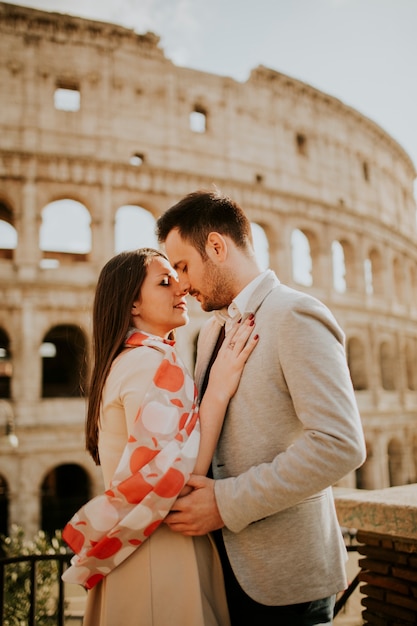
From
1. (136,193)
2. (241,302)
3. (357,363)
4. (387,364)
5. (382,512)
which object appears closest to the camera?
(241,302)

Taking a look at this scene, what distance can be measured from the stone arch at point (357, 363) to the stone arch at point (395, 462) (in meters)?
2.70

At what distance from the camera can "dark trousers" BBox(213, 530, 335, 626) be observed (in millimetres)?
1684

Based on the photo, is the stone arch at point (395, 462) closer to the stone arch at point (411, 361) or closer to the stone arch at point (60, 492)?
the stone arch at point (411, 361)

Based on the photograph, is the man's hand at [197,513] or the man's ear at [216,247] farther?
the man's ear at [216,247]

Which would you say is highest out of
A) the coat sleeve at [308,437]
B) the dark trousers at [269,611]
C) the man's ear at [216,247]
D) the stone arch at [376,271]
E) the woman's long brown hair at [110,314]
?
the stone arch at [376,271]

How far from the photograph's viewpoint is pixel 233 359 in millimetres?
1880

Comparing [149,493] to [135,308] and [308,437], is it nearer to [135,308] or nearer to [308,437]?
[308,437]

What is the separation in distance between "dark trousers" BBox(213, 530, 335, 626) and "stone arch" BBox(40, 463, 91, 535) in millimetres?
13780

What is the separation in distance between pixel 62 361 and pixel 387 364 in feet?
42.9

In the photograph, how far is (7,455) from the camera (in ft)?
39.8

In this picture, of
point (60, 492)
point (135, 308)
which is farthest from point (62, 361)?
point (135, 308)

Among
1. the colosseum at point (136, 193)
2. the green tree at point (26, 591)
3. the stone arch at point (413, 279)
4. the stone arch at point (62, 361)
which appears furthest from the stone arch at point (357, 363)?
the green tree at point (26, 591)

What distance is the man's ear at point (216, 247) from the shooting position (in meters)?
2.13

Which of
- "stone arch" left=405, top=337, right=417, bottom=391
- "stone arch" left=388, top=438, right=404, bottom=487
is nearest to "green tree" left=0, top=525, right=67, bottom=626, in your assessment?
"stone arch" left=388, top=438, right=404, bottom=487
